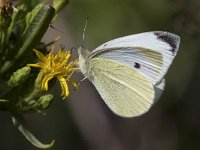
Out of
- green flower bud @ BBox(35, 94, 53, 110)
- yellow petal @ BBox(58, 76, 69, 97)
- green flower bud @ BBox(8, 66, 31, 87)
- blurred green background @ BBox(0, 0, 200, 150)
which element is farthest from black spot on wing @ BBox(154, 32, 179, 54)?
blurred green background @ BBox(0, 0, 200, 150)

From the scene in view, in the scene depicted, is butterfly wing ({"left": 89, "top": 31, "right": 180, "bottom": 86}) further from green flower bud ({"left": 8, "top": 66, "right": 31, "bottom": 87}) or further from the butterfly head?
green flower bud ({"left": 8, "top": 66, "right": 31, "bottom": 87})

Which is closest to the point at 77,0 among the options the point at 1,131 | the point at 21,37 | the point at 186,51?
the point at 186,51

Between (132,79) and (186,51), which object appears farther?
(186,51)

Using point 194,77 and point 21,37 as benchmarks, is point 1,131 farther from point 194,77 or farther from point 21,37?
point 21,37

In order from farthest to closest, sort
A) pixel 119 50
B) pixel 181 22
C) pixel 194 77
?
pixel 194 77, pixel 181 22, pixel 119 50

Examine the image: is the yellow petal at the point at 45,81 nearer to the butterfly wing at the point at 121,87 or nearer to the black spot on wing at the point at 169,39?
the butterfly wing at the point at 121,87

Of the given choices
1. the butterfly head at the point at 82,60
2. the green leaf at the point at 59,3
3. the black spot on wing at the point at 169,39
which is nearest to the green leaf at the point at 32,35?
the green leaf at the point at 59,3
